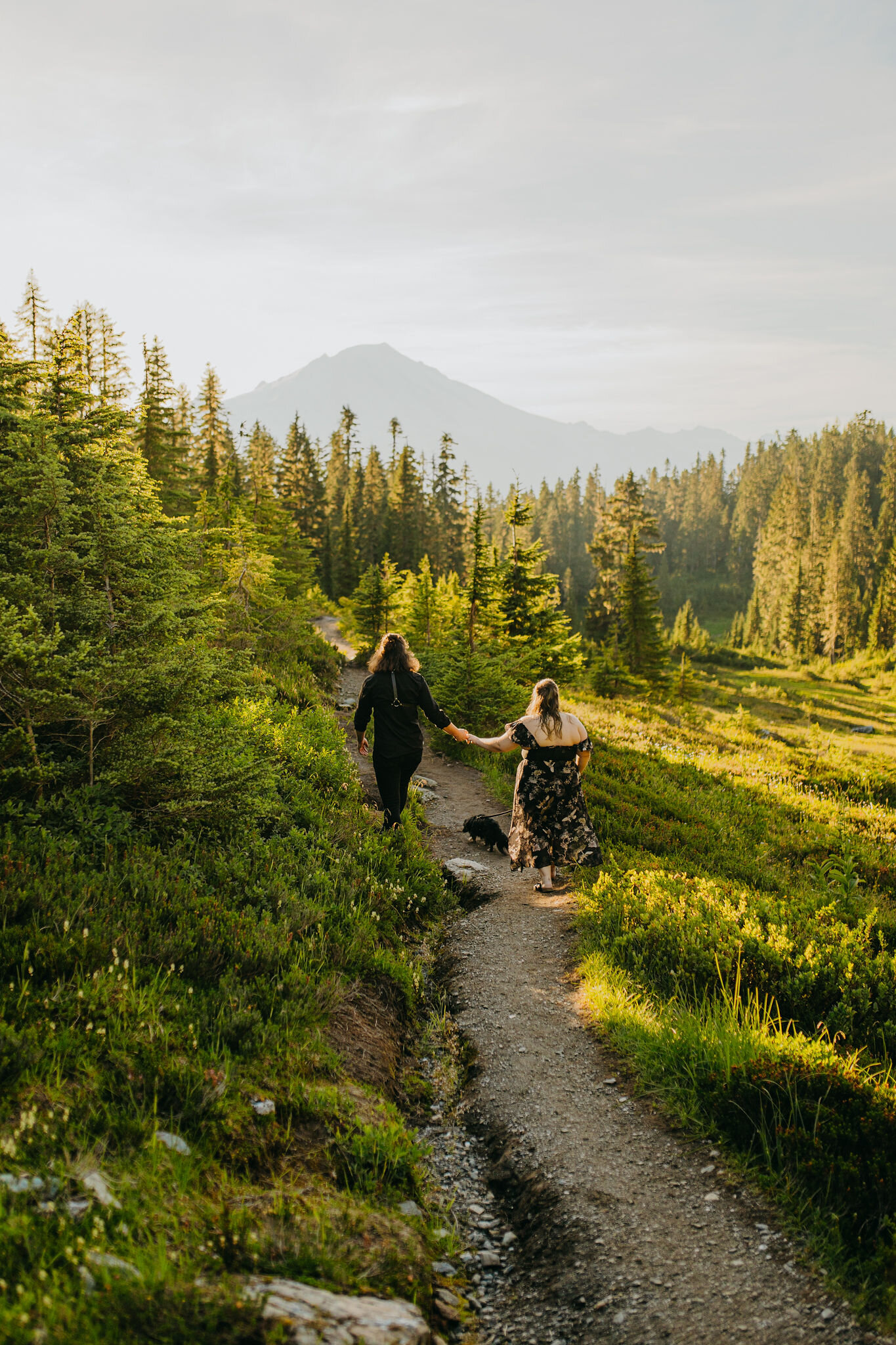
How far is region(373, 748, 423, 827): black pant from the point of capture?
8695mm

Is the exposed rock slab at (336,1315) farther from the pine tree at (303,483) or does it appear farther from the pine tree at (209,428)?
the pine tree at (303,483)

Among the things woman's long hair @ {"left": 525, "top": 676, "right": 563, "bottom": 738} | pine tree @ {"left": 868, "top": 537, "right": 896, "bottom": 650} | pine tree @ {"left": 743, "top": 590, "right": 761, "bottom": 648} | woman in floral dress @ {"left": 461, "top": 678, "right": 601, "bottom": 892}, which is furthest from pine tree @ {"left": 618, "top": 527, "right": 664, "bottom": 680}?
pine tree @ {"left": 743, "top": 590, "right": 761, "bottom": 648}

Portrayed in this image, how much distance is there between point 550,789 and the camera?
322 inches

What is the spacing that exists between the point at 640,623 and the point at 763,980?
33.5m

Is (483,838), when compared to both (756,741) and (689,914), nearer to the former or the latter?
(689,914)

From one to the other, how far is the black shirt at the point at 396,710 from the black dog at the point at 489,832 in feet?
6.77

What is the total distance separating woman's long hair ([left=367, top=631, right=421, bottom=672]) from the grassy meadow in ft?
11.4

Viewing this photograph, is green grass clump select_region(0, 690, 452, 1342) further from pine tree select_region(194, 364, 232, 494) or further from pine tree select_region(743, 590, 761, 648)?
pine tree select_region(743, 590, 761, 648)

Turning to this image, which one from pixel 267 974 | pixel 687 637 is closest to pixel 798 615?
pixel 687 637

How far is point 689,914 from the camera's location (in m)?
6.63

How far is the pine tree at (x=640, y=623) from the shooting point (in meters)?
37.5

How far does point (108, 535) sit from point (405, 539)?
62113 millimetres

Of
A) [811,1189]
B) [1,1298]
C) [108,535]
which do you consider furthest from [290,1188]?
[108,535]

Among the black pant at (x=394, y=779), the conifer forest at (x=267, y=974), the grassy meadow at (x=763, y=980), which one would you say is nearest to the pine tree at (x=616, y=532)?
the grassy meadow at (x=763, y=980)
